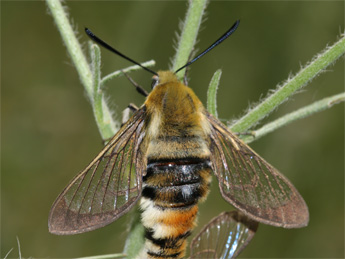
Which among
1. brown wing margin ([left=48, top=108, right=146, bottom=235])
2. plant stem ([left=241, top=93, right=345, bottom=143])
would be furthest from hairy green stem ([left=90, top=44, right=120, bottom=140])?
plant stem ([left=241, top=93, right=345, bottom=143])

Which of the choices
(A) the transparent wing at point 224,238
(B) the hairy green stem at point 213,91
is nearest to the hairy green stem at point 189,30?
(B) the hairy green stem at point 213,91

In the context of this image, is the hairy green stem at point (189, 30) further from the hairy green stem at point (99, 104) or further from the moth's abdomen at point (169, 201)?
the moth's abdomen at point (169, 201)

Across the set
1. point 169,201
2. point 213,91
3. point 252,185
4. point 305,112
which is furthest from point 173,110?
point 305,112

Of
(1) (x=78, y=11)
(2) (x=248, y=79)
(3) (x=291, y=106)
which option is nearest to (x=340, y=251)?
(3) (x=291, y=106)

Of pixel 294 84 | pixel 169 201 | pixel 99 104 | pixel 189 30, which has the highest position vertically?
pixel 189 30

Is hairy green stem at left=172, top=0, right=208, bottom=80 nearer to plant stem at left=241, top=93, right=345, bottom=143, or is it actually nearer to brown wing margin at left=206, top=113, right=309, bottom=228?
brown wing margin at left=206, top=113, right=309, bottom=228

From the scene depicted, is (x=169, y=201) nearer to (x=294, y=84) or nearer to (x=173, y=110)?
(x=173, y=110)

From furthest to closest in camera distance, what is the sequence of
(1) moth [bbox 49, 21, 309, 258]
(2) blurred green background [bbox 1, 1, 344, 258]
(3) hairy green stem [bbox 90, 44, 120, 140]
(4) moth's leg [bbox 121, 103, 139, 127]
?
(2) blurred green background [bbox 1, 1, 344, 258], (4) moth's leg [bbox 121, 103, 139, 127], (3) hairy green stem [bbox 90, 44, 120, 140], (1) moth [bbox 49, 21, 309, 258]
